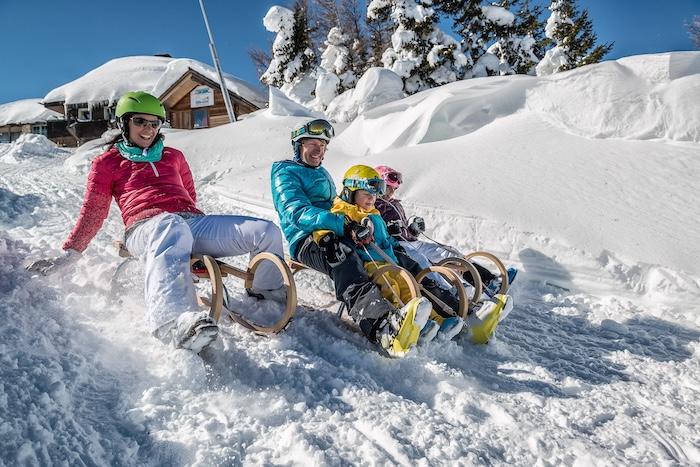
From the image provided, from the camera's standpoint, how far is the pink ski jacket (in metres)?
2.59

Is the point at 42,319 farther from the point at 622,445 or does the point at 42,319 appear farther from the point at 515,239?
the point at 515,239

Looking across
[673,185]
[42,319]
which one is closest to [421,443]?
[42,319]

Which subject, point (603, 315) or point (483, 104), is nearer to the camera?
point (603, 315)

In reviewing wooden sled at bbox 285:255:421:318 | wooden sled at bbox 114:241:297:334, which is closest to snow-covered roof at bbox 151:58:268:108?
wooden sled at bbox 114:241:297:334

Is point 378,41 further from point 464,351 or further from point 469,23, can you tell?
point 464,351

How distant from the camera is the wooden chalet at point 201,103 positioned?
61.6 ft

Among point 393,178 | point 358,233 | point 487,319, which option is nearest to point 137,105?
point 358,233

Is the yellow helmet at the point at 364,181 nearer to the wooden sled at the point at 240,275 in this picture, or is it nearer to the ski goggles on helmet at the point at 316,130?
the ski goggles on helmet at the point at 316,130

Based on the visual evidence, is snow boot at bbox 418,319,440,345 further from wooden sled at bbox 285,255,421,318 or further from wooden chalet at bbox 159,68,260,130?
wooden chalet at bbox 159,68,260,130

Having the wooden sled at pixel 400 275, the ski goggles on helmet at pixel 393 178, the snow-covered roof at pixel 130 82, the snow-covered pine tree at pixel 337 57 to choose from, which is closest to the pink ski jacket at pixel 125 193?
the wooden sled at pixel 400 275

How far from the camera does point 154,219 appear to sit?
2.48 metres

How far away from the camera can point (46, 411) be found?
147cm

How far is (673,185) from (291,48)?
1852 centimetres

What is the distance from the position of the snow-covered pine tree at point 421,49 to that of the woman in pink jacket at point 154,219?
507 inches
